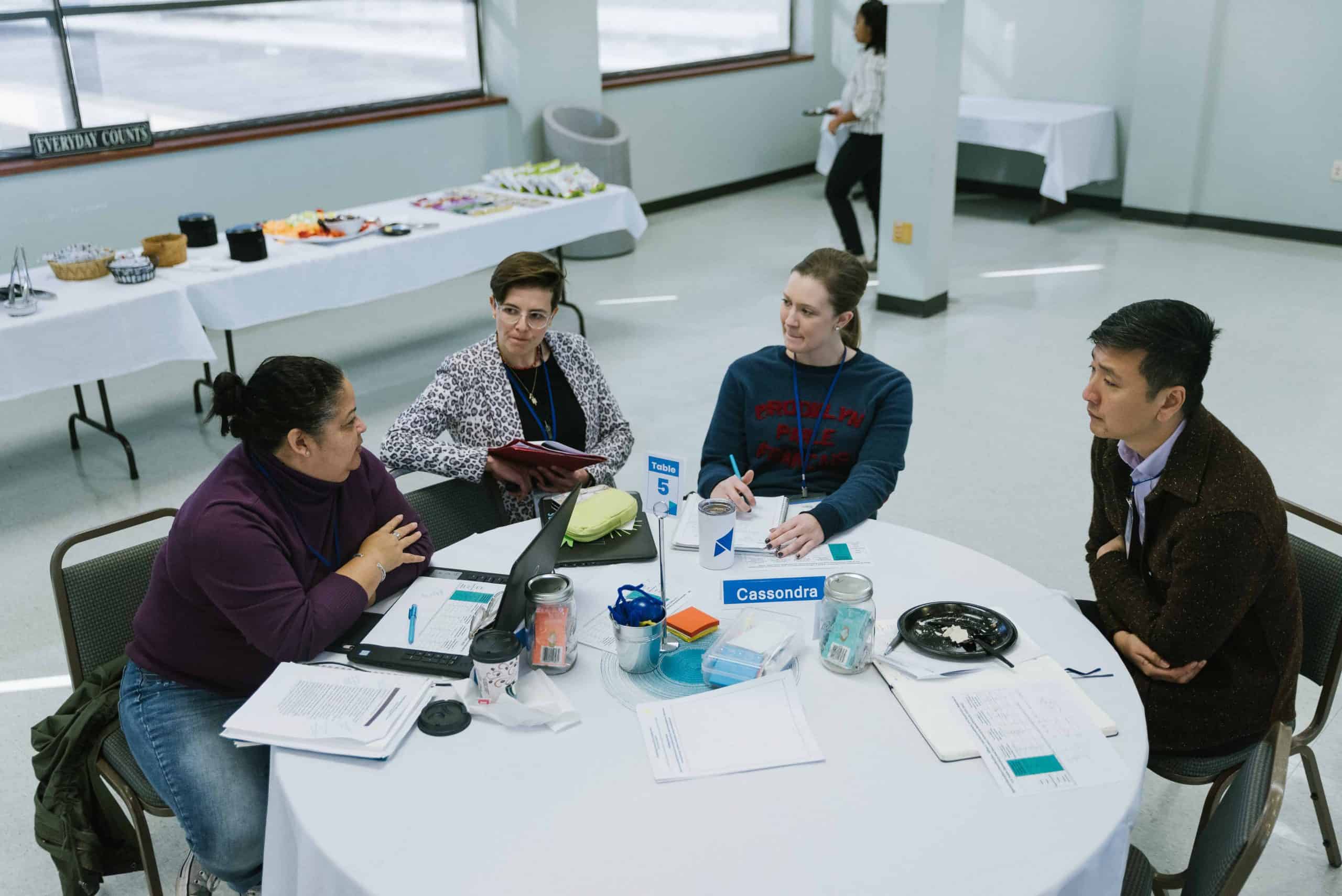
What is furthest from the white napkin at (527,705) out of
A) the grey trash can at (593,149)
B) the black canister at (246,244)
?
the grey trash can at (593,149)

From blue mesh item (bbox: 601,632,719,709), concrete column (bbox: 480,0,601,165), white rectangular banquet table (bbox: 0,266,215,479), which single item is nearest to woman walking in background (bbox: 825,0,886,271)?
concrete column (bbox: 480,0,601,165)

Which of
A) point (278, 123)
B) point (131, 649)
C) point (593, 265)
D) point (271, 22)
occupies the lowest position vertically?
point (593, 265)

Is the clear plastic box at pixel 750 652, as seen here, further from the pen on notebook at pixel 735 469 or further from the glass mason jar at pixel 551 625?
the pen on notebook at pixel 735 469

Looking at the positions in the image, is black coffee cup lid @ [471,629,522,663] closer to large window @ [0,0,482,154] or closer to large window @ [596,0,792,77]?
large window @ [0,0,482,154]

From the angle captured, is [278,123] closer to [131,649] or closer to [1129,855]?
[131,649]

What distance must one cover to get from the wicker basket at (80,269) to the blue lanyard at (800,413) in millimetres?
3220

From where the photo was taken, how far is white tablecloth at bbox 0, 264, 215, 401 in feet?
13.5

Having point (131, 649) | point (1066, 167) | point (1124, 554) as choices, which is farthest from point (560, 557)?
point (1066, 167)

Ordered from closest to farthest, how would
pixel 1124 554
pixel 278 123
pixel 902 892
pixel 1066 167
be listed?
1. pixel 902 892
2. pixel 1124 554
3. pixel 278 123
4. pixel 1066 167

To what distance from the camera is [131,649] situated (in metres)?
2.19

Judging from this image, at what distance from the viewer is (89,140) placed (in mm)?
5734

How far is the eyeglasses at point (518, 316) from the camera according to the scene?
9.58ft

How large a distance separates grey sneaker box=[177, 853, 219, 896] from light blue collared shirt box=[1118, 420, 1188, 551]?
6.41 feet

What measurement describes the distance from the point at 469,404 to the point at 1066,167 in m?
6.44
